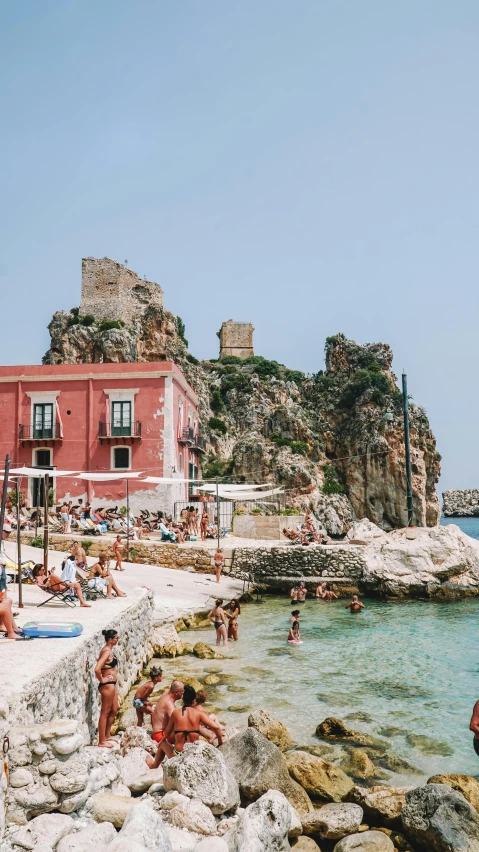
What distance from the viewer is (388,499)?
55594 millimetres

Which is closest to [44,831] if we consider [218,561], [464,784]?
[464,784]

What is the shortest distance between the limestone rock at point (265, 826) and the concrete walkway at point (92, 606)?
247 centimetres

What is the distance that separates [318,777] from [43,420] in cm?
2571

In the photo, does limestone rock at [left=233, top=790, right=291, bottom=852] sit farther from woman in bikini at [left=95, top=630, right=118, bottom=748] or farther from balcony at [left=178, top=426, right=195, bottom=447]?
balcony at [left=178, top=426, right=195, bottom=447]

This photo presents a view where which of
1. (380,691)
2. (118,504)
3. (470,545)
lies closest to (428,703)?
(380,691)

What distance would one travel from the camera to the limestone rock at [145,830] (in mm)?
4680

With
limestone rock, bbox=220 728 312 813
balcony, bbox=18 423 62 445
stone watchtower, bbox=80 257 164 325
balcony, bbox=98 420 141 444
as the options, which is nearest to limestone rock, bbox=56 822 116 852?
limestone rock, bbox=220 728 312 813

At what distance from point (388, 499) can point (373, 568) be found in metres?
33.7

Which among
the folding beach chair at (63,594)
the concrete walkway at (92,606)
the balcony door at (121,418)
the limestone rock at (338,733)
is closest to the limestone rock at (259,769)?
the limestone rock at (338,733)

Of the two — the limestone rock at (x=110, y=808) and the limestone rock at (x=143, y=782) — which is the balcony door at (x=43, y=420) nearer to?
the limestone rock at (x=143, y=782)

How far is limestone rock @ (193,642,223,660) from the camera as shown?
42.8ft

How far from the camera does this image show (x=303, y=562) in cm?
2391

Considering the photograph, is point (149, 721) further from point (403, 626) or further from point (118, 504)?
point (118, 504)

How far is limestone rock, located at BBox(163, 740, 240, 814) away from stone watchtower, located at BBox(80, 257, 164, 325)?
49383 millimetres
